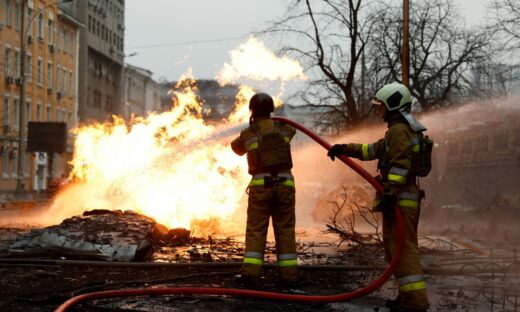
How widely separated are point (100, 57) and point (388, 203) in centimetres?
6380

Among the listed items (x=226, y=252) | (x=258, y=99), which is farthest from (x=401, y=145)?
(x=226, y=252)

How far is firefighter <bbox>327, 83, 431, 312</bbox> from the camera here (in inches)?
217

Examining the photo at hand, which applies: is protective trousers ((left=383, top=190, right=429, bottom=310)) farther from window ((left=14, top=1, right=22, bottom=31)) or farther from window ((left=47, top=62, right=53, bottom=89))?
window ((left=47, top=62, right=53, bottom=89))

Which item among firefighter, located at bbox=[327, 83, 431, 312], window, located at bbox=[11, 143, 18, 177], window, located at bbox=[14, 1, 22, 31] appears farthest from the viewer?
window, located at bbox=[14, 1, 22, 31]

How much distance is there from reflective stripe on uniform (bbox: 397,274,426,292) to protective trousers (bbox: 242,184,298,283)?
4.17 ft

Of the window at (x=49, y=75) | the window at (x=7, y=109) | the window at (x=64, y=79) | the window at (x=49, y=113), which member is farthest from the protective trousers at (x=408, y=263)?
the window at (x=64, y=79)

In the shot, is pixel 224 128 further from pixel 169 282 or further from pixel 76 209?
pixel 169 282

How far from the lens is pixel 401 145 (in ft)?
18.7

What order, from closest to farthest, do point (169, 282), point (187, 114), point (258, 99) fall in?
point (169, 282) → point (258, 99) → point (187, 114)

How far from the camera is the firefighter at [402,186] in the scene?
18.1 feet

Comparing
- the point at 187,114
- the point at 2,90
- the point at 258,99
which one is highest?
the point at 2,90

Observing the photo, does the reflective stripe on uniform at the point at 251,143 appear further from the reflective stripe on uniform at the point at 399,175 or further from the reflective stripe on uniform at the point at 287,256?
the reflective stripe on uniform at the point at 399,175

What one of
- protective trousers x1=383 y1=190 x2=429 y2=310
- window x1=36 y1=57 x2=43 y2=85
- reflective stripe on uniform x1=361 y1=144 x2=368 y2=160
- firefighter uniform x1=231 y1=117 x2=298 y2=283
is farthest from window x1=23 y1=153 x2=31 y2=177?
protective trousers x1=383 y1=190 x2=429 y2=310

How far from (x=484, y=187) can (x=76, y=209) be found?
12.0 metres
